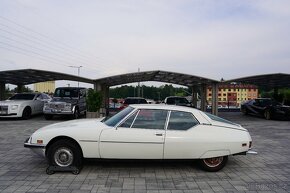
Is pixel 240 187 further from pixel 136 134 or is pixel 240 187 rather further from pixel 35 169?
pixel 35 169

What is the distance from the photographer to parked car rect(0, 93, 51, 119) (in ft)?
55.3

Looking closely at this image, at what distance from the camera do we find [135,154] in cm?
608

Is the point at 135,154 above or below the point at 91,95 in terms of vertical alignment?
below

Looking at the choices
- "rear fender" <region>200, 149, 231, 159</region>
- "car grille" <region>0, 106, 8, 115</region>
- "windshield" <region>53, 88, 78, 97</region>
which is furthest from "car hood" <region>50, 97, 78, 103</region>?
"rear fender" <region>200, 149, 231, 159</region>

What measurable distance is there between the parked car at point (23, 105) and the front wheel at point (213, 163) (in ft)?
44.0

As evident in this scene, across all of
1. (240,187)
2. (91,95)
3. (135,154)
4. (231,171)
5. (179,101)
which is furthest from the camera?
(179,101)

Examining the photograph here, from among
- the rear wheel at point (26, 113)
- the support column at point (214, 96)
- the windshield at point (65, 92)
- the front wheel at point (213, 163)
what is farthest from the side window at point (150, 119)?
the support column at point (214, 96)

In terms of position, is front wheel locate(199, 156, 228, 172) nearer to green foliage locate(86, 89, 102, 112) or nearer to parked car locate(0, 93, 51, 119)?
green foliage locate(86, 89, 102, 112)

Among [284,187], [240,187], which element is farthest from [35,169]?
[284,187]

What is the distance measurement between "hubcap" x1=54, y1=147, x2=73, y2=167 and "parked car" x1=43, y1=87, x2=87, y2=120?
1114 centimetres

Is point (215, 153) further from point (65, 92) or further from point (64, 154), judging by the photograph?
point (65, 92)

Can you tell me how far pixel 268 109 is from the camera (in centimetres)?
1977

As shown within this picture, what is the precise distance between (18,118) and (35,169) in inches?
500

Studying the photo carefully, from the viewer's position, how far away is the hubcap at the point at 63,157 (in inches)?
244
